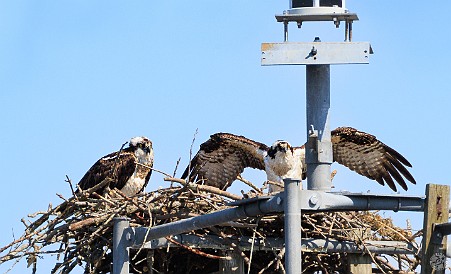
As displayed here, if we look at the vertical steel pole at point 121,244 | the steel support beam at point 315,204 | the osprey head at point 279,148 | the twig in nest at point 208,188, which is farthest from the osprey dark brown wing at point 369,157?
the steel support beam at point 315,204

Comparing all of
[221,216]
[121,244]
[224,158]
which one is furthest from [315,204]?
[224,158]

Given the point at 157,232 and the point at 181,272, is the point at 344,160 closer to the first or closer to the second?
the point at 181,272

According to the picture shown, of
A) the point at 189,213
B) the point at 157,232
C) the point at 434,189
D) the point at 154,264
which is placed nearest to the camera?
the point at 434,189

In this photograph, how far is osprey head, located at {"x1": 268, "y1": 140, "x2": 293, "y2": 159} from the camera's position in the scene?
1185 centimetres

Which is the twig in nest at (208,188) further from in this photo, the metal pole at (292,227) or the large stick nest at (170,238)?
the metal pole at (292,227)

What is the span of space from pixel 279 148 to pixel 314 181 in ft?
9.14

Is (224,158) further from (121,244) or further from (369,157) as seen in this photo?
(121,244)

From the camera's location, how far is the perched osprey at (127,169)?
38.4ft

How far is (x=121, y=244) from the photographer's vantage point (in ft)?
30.2

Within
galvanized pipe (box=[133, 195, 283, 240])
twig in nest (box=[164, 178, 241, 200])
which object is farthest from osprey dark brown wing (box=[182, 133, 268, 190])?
galvanized pipe (box=[133, 195, 283, 240])

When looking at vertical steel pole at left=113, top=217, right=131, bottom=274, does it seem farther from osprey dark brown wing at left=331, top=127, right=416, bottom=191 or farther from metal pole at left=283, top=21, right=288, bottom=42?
osprey dark brown wing at left=331, top=127, right=416, bottom=191

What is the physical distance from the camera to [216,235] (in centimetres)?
954

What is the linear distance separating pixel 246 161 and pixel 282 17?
394 centimetres

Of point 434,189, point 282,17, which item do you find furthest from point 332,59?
point 434,189
